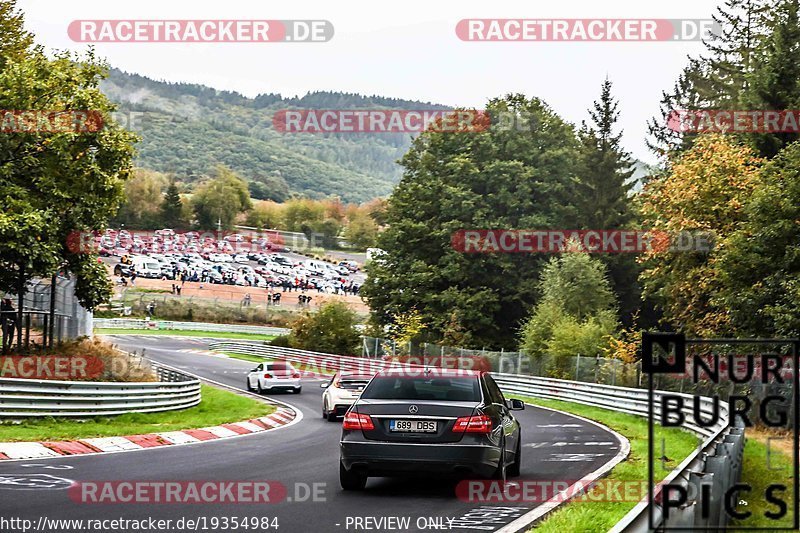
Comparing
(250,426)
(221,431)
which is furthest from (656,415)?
(221,431)

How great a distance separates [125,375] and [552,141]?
46.3m

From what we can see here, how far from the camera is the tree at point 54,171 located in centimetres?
2578

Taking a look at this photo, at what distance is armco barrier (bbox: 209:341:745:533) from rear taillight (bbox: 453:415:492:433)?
2398mm

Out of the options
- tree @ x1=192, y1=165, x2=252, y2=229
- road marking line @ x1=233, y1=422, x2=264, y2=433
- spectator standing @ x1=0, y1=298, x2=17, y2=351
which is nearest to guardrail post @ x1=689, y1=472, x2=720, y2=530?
road marking line @ x1=233, y1=422, x2=264, y2=433

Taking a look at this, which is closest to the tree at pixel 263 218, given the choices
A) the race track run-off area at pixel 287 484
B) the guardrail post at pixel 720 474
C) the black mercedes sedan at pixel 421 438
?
the race track run-off area at pixel 287 484

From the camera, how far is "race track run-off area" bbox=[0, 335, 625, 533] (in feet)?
32.2

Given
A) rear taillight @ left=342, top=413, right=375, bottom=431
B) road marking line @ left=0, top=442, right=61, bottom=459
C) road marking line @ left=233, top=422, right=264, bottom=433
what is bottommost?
road marking line @ left=233, top=422, right=264, bottom=433

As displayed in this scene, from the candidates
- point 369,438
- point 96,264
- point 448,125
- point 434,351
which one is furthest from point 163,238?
point 369,438

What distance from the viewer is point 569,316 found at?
5353 cm

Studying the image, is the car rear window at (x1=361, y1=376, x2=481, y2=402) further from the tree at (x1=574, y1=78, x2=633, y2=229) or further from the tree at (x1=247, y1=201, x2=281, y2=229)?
the tree at (x1=247, y1=201, x2=281, y2=229)

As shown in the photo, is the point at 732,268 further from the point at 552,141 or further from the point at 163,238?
the point at 163,238

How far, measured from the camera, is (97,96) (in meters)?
27.4

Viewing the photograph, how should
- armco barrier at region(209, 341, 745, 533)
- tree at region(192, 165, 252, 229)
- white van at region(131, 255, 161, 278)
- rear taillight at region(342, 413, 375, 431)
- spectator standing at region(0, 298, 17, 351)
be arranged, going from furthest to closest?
tree at region(192, 165, 252, 229) < white van at region(131, 255, 161, 278) < spectator standing at region(0, 298, 17, 351) < rear taillight at region(342, 413, 375, 431) < armco barrier at region(209, 341, 745, 533)

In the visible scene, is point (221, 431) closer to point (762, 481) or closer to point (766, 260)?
point (762, 481)
